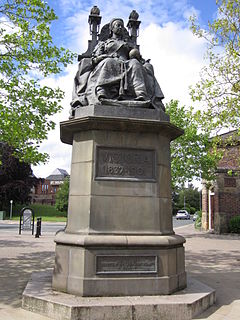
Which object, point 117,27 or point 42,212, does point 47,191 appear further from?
point 117,27

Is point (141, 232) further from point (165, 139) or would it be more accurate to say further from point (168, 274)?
point (165, 139)

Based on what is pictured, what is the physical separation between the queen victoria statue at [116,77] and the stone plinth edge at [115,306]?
3471 millimetres

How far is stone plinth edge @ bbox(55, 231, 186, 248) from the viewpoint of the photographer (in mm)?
5402

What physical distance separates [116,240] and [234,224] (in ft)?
71.7

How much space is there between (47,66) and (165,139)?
27.5 feet

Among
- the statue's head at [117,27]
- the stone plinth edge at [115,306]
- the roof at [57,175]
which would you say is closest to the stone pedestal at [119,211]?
the stone plinth edge at [115,306]

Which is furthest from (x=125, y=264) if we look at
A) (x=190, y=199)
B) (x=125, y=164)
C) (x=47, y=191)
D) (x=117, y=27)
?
(x=47, y=191)

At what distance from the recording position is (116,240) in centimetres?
548

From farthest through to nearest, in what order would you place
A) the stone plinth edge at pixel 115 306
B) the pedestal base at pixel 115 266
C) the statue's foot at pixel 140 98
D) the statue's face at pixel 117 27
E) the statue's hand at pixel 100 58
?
the statue's face at pixel 117 27 → the statue's hand at pixel 100 58 → the statue's foot at pixel 140 98 → the pedestal base at pixel 115 266 → the stone plinth edge at pixel 115 306

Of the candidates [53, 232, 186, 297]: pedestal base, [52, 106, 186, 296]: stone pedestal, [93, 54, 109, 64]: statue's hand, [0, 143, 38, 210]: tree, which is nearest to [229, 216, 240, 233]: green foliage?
[52, 106, 186, 296]: stone pedestal

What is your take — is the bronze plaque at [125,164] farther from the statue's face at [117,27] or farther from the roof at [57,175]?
the roof at [57,175]

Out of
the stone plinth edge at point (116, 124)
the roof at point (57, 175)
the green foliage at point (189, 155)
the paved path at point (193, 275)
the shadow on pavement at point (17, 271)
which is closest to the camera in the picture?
the paved path at point (193, 275)

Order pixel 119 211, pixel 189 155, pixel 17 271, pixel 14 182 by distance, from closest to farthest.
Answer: pixel 119 211 → pixel 17 271 → pixel 189 155 → pixel 14 182

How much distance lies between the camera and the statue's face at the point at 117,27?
7281 millimetres
